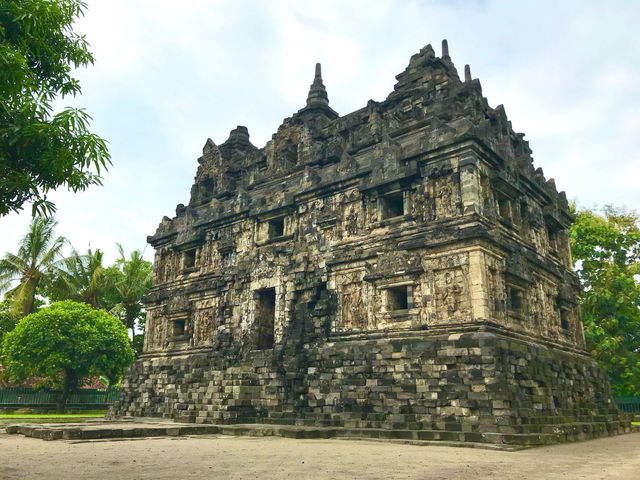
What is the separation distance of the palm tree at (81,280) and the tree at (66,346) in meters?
5.19

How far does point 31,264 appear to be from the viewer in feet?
108

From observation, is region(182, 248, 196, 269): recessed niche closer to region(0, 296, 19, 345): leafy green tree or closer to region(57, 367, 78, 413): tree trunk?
region(57, 367, 78, 413): tree trunk

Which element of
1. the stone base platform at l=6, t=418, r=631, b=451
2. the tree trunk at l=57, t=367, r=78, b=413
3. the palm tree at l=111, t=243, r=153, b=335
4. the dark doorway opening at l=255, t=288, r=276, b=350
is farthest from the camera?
the palm tree at l=111, t=243, r=153, b=335

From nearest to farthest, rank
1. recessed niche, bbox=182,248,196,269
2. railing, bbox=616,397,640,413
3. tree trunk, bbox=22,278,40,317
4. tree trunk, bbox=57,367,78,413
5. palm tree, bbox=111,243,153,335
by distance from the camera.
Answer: recessed niche, bbox=182,248,196,269 → railing, bbox=616,397,640,413 → tree trunk, bbox=57,367,78,413 → tree trunk, bbox=22,278,40,317 → palm tree, bbox=111,243,153,335

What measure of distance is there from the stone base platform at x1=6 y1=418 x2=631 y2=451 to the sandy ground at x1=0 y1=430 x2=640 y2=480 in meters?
0.56

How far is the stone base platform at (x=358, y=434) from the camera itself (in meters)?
11.0

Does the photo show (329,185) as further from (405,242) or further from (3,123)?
(3,123)

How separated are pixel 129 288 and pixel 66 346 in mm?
9106

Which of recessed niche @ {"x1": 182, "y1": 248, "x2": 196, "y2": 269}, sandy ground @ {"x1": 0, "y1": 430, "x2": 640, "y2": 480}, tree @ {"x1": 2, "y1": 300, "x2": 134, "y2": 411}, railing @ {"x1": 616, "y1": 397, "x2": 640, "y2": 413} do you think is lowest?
sandy ground @ {"x1": 0, "y1": 430, "x2": 640, "y2": 480}

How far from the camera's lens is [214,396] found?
16.1 m

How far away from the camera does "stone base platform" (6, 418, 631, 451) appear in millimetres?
11031

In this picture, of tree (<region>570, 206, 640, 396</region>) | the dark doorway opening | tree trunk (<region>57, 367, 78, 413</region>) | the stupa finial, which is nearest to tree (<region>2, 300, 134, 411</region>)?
tree trunk (<region>57, 367, 78, 413</region>)

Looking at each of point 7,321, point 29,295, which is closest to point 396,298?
point 29,295

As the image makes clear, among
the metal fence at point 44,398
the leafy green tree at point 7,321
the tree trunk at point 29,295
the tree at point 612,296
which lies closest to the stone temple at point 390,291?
the tree at point 612,296
